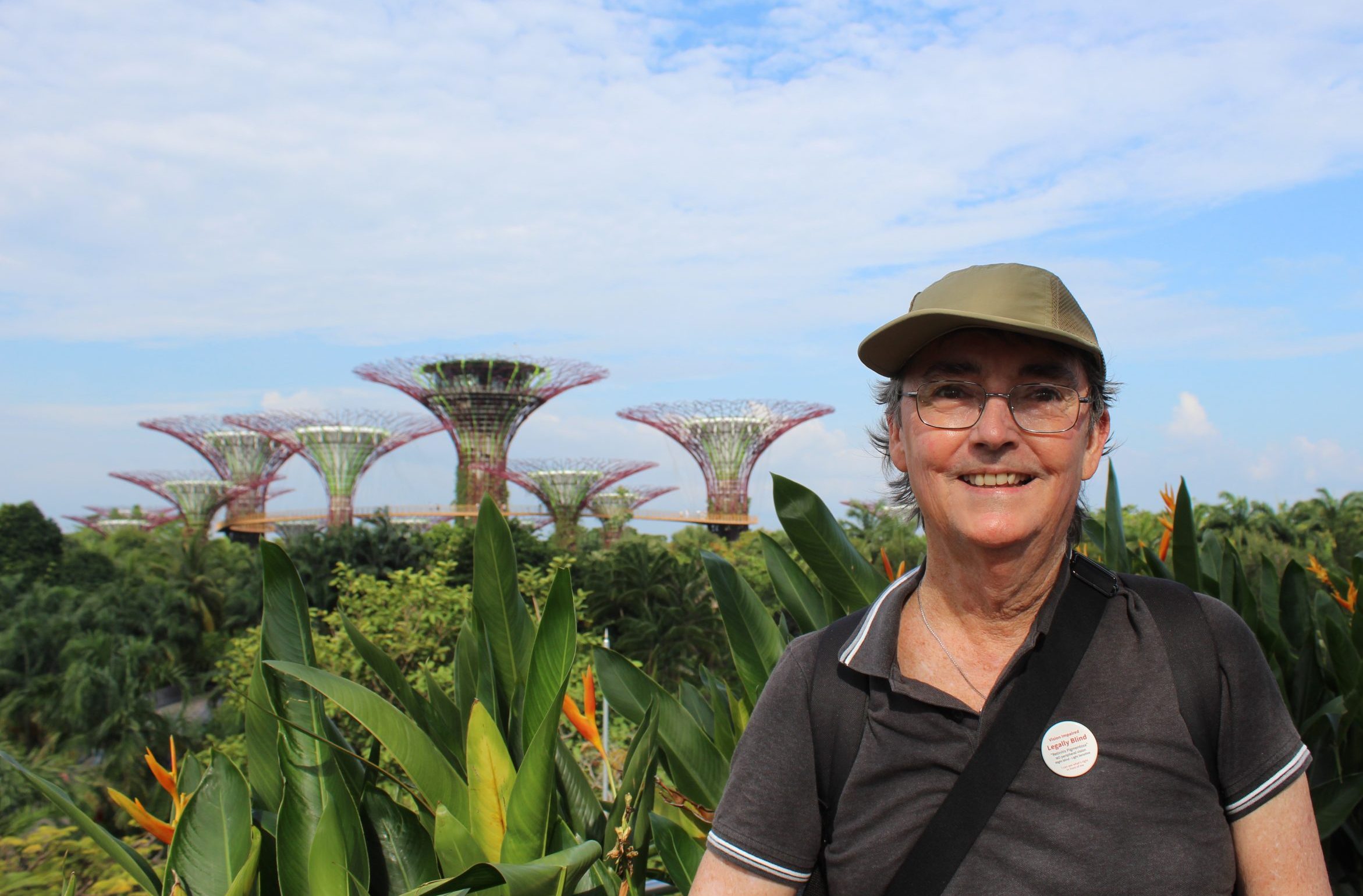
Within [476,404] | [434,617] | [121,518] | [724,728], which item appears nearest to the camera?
[724,728]

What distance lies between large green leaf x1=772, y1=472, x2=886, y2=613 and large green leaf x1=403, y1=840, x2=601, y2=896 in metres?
0.71

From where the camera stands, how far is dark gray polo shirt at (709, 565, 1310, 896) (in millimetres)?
1056

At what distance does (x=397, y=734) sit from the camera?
1287mm

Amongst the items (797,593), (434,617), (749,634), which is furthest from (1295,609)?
(434,617)

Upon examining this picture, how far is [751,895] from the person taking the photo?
3.69 ft

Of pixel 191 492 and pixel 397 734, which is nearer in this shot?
pixel 397 734

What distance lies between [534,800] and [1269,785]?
0.86 m

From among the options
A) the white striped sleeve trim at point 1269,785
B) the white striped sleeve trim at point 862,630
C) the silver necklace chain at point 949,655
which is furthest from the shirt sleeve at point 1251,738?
the white striped sleeve trim at point 862,630

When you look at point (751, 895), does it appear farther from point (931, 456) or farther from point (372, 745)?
point (372, 745)

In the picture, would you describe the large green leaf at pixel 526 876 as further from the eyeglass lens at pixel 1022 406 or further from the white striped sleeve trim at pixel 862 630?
the eyeglass lens at pixel 1022 406

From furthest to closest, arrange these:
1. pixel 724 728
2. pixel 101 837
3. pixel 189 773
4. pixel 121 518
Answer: pixel 121 518, pixel 724 728, pixel 189 773, pixel 101 837

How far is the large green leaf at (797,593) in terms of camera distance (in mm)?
1993

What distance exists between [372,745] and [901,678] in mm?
976

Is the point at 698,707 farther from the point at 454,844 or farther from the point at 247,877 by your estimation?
the point at 247,877
